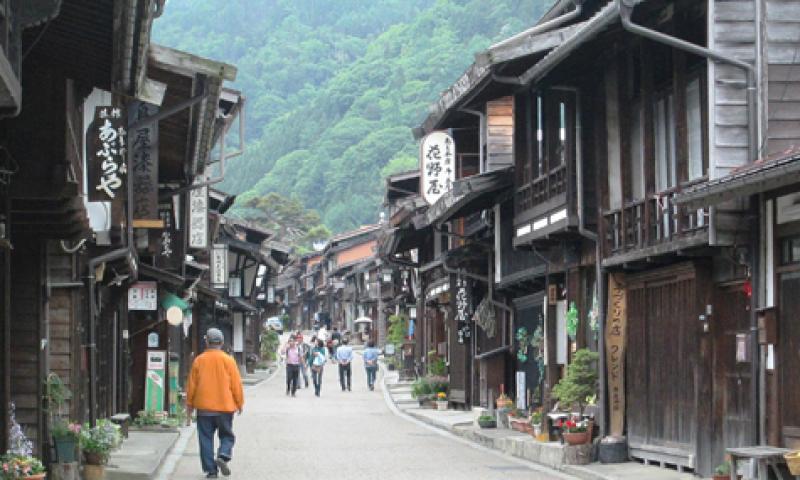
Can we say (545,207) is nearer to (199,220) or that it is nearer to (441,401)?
(199,220)

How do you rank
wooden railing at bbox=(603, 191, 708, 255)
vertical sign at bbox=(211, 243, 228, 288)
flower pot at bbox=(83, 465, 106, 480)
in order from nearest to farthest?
1. wooden railing at bbox=(603, 191, 708, 255)
2. flower pot at bbox=(83, 465, 106, 480)
3. vertical sign at bbox=(211, 243, 228, 288)

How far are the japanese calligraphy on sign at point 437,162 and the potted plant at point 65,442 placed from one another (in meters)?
17.9

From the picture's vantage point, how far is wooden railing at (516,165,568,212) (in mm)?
23766

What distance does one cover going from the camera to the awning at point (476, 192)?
1116 inches

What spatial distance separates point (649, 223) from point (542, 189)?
223 inches

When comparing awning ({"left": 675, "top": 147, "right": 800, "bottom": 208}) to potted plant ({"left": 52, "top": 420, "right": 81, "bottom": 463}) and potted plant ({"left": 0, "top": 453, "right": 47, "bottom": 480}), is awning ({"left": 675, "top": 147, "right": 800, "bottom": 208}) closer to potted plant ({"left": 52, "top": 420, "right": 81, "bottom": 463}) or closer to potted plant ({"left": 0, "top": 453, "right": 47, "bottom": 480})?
potted plant ({"left": 0, "top": 453, "right": 47, "bottom": 480})

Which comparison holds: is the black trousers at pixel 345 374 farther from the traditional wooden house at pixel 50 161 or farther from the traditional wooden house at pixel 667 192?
the traditional wooden house at pixel 50 161

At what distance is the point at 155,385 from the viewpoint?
30.4 meters

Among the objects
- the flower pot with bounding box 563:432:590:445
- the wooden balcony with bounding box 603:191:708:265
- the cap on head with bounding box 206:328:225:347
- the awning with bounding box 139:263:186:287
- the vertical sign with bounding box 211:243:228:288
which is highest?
the vertical sign with bounding box 211:243:228:288

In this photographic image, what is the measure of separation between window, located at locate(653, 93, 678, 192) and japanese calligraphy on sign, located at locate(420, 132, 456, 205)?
48.1 ft

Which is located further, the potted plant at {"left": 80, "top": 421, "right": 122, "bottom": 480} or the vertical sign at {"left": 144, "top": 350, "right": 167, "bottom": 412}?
the vertical sign at {"left": 144, "top": 350, "right": 167, "bottom": 412}

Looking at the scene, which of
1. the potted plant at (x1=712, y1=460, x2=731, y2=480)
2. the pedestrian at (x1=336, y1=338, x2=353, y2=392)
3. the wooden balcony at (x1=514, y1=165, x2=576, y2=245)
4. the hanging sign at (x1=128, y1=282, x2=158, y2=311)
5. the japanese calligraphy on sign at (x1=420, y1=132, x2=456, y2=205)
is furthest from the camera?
the pedestrian at (x1=336, y1=338, x2=353, y2=392)

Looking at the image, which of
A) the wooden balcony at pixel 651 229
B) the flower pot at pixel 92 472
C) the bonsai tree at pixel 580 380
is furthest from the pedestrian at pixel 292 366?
the flower pot at pixel 92 472

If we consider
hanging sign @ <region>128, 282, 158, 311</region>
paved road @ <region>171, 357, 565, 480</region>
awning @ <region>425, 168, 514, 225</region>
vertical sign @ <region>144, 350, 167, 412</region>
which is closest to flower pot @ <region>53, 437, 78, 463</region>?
paved road @ <region>171, 357, 565, 480</region>
